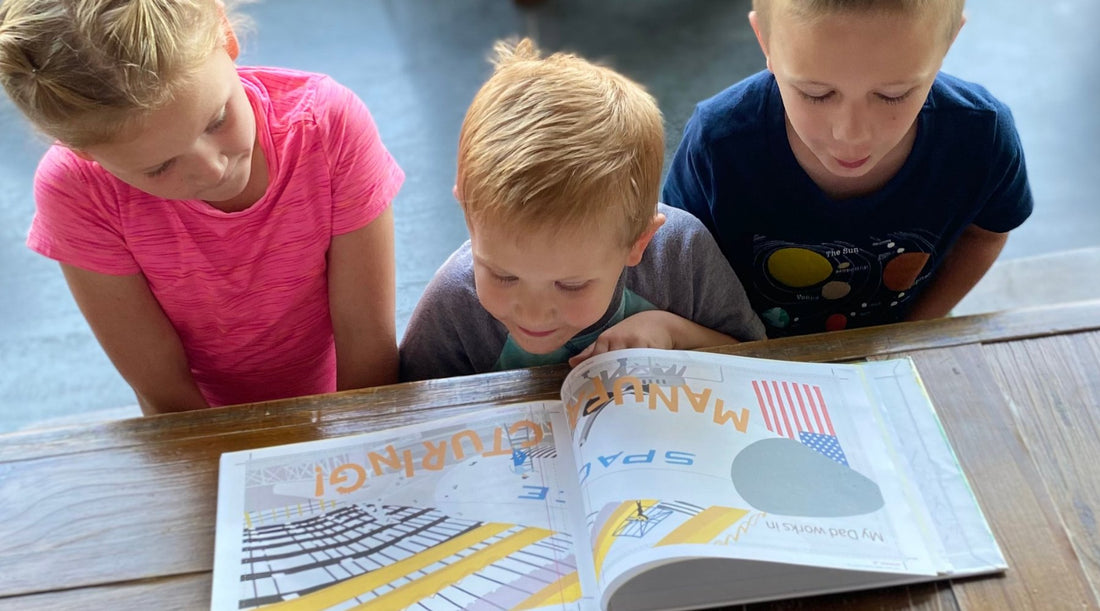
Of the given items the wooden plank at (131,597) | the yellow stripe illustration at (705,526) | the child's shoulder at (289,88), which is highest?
the child's shoulder at (289,88)

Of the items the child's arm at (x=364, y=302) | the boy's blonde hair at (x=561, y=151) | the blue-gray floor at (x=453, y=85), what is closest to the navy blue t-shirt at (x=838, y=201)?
the boy's blonde hair at (x=561, y=151)

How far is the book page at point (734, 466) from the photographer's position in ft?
2.30

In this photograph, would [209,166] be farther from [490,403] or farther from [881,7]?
[881,7]

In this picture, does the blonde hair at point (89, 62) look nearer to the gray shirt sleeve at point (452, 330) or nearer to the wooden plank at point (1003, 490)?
the gray shirt sleeve at point (452, 330)

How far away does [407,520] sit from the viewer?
2.56ft

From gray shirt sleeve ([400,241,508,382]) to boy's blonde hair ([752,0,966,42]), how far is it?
0.40 metres

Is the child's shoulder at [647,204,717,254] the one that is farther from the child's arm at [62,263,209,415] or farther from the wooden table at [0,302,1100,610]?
the child's arm at [62,263,209,415]

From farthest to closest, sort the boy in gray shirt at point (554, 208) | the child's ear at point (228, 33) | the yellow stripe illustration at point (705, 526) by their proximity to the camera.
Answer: the child's ear at point (228, 33) → the boy in gray shirt at point (554, 208) → the yellow stripe illustration at point (705, 526)

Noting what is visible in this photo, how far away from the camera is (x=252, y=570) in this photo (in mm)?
753

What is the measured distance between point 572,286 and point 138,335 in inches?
20.5

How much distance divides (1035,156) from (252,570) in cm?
182

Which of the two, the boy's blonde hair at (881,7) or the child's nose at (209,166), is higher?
the boy's blonde hair at (881,7)

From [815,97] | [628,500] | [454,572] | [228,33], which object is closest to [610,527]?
[628,500]

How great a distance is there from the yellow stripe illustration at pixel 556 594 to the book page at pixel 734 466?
0.10 feet
